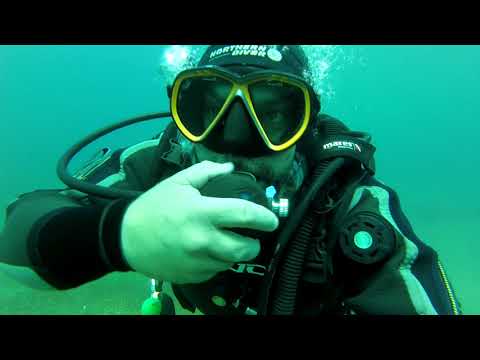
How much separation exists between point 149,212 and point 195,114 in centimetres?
124

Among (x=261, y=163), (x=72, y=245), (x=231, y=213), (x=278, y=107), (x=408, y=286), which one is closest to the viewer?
(x=231, y=213)

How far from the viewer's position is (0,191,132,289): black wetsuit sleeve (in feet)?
4.11

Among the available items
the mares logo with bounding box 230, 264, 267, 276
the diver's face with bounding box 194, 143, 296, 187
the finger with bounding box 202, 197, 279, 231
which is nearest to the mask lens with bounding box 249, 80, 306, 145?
the diver's face with bounding box 194, 143, 296, 187

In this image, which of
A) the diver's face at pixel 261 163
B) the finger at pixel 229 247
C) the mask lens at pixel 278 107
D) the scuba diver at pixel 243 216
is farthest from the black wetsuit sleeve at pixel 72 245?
the mask lens at pixel 278 107

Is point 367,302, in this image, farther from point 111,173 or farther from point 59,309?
point 59,309

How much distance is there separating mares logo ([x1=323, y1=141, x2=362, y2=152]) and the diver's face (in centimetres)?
23

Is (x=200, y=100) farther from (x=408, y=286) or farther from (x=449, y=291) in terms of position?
(x=449, y=291)

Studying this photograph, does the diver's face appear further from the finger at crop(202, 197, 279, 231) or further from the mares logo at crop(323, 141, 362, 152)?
the finger at crop(202, 197, 279, 231)

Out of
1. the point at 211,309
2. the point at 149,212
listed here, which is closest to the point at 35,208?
the point at 149,212

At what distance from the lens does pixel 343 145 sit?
6.89 feet

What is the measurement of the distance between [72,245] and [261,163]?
45.1 inches

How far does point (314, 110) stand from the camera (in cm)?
214

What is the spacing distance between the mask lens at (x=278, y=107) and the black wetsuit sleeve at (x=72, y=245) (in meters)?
1.14

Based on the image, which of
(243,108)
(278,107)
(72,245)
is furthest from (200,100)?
(72,245)
